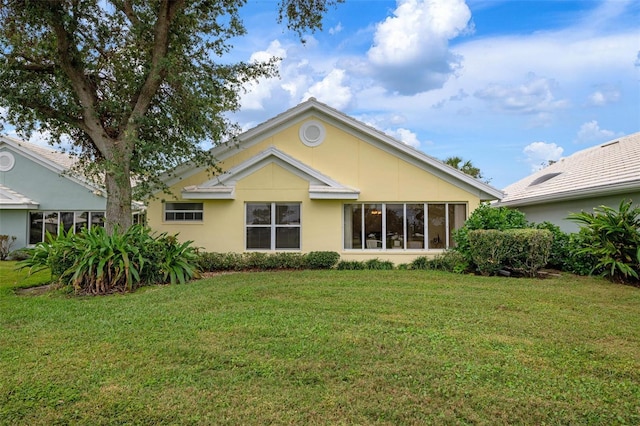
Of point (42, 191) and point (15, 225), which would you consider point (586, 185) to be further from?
point (15, 225)

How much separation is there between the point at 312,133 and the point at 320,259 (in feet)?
15.7

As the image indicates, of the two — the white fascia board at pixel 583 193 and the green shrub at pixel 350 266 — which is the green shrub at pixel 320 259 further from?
the white fascia board at pixel 583 193

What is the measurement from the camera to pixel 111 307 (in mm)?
7352

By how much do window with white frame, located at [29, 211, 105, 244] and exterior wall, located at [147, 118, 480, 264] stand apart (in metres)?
6.97

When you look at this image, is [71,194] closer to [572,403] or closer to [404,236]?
[404,236]

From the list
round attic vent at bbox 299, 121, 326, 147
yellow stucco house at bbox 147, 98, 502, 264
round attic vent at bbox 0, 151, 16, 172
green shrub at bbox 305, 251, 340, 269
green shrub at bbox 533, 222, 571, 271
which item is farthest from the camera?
round attic vent at bbox 0, 151, 16, 172

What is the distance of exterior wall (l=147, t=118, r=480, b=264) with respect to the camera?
44.6 feet

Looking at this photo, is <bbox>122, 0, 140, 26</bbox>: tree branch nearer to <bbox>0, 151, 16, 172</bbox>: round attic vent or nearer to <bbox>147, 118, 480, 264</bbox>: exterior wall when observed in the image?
<bbox>147, 118, 480, 264</bbox>: exterior wall

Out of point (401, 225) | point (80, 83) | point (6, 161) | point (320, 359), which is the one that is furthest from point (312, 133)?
point (6, 161)

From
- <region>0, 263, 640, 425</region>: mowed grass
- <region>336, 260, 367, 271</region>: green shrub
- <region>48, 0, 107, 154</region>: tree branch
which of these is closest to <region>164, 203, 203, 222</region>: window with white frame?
<region>48, 0, 107, 154</region>: tree branch

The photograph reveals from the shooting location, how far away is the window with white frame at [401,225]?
14.0 m

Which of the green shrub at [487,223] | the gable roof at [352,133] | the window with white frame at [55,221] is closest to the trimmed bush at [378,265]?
the green shrub at [487,223]

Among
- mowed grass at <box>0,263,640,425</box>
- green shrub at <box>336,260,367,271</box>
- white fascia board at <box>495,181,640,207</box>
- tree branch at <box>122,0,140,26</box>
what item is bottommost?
mowed grass at <box>0,263,640,425</box>

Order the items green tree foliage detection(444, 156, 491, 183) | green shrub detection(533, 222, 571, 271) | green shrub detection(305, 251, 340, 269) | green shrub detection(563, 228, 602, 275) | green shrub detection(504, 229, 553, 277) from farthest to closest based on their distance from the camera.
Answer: green tree foliage detection(444, 156, 491, 183) < green shrub detection(305, 251, 340, 269) < green shrub detection(533, 222, 571, 271) < green shrub detection(563, 228, 602, 275) < green shrub detection(504, 229, 553, 277)
